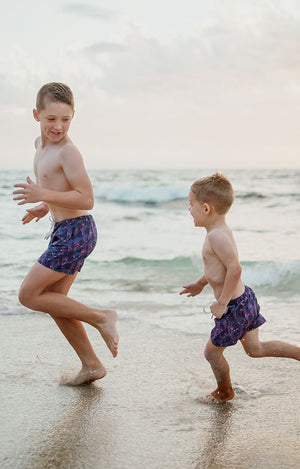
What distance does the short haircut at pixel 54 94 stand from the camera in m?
3.11

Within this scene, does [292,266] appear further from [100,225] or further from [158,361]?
[100,225]

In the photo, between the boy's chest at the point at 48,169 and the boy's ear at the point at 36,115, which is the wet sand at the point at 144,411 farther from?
the boy's ear at the point at 36,115

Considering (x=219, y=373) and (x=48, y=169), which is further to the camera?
(x=48, y=169)

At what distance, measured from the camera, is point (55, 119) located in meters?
3.14

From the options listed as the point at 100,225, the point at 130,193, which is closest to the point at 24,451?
the point at 100,225

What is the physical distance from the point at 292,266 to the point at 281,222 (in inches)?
284

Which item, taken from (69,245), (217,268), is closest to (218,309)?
(217,268)

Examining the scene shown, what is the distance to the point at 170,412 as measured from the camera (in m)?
2.85

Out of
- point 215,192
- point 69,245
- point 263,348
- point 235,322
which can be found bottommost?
point 263,348

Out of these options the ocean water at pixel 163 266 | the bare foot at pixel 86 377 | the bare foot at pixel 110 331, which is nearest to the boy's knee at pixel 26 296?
the bare foot at pixel 110 331

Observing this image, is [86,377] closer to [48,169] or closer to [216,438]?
[216,438]

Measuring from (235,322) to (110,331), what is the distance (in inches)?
29.2

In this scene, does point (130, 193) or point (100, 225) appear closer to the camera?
point (100, 225)

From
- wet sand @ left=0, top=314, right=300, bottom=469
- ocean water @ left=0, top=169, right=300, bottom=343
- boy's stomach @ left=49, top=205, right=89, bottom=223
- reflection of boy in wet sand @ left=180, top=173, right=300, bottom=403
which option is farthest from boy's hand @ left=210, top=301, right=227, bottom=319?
ocean water @ left=0, top=169, right=300, bottom=343
